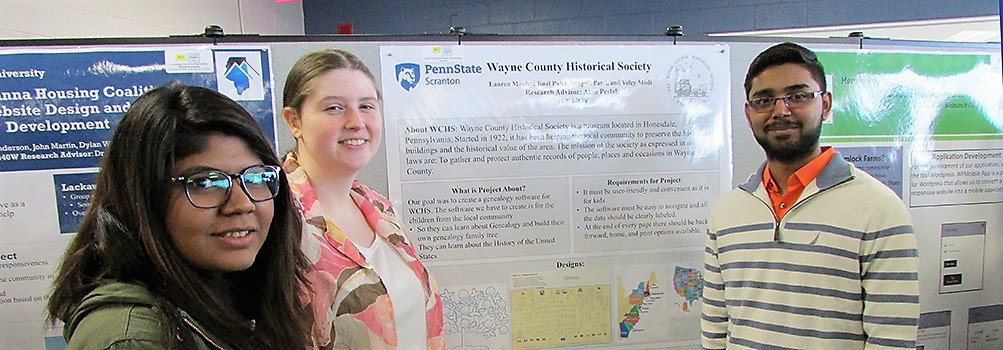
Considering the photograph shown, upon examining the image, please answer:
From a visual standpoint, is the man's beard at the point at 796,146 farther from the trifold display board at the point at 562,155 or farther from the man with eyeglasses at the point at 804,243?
the trifold display board at the point at 562,155

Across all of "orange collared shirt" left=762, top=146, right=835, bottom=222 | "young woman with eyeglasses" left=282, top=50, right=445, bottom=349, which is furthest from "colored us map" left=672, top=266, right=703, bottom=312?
"young woman with eyeglasses" left=282, top=50, right=445, bottom=349

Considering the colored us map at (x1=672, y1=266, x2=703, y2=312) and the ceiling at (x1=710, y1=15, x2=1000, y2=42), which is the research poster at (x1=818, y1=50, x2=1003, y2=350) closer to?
the colored us map at (x1=672, y1=266, x2=703, y2=312)

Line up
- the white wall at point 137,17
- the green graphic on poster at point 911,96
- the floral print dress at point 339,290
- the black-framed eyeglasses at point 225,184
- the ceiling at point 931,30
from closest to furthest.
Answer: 1. the black-framed eyeglasses at point 225,184
2. the floral print dress at point 339,290
3. the green graphic on poster at point 911,96
4. the white wall at point 137,17
5. the ceiling at point 931,30

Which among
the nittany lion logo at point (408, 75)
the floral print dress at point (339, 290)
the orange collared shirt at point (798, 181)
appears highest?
the nittany lion logo at point (408, 75)

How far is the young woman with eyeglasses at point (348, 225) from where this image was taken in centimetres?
131

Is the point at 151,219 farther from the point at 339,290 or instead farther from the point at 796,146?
the point at 796,146

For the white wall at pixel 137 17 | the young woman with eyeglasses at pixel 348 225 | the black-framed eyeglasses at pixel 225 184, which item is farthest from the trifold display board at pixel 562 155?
the white wall at pixel 137 17

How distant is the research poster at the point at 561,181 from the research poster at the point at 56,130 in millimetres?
506

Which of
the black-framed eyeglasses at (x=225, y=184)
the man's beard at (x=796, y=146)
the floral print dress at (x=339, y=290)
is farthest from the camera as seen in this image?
the man's beard at (x=796, y=146)

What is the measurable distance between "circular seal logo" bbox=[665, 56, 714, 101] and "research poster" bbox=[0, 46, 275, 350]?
1307mm

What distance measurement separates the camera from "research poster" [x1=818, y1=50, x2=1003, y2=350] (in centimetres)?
201

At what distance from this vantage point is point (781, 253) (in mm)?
1423

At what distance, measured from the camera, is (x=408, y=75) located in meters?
1.75

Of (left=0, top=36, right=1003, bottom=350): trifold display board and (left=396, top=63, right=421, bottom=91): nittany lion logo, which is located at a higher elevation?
(left=396, top=63, right=421, bottom=91): nittany lion logo
